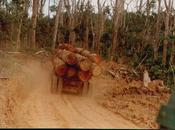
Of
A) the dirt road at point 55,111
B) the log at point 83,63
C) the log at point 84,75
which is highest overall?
the log at point 83,63

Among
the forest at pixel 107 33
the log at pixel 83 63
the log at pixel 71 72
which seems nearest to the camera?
the log at pixel 83 63

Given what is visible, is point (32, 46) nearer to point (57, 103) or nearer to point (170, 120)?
point (57, 103)

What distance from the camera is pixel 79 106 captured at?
1480 centimetres

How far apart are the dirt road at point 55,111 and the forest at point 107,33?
9021 millimetres

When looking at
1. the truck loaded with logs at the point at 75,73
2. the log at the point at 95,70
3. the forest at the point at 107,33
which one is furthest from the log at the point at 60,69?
the forest at the point at 107,33

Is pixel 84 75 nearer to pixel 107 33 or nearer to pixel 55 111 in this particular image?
pixel 55 111

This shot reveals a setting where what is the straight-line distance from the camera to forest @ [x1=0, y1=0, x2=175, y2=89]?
3012 centimetres

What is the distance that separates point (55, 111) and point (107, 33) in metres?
24.7

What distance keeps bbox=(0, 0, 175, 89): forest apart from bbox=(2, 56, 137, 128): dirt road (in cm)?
902

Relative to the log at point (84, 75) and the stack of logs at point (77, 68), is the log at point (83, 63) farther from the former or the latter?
the log at point (84, 75)

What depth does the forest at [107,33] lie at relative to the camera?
30125 mm

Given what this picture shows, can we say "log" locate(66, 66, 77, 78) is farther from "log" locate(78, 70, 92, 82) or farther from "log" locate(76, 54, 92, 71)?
"log" locate(76, 54, 92, 71)

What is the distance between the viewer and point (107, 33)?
37.5 meters

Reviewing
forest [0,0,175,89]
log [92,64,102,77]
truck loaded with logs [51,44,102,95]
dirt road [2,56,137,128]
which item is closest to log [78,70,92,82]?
truck loaded with logs [51,44,102,95]
